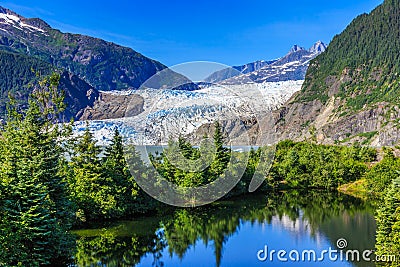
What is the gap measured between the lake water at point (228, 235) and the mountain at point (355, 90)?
296 ft

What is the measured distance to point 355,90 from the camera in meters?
158

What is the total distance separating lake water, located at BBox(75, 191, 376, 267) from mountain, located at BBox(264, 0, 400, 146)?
90153 millimetres

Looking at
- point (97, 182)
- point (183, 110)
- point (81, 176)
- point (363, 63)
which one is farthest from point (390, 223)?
point (363, 63)

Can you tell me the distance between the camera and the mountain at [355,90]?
440 ft

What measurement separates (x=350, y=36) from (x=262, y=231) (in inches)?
6605

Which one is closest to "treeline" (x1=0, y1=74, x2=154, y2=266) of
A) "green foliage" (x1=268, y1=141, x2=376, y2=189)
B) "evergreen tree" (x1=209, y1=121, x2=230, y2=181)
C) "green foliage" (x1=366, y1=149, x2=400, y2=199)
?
"evergreen tree" (x1=209, y1=121, x2=230, y2=181)

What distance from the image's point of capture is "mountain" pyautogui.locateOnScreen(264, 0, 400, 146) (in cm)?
13425

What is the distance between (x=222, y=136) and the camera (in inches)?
1857

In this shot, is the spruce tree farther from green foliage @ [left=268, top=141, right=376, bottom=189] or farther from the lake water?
green foliage @ [left=268, top=141, right=376, bottom=189]

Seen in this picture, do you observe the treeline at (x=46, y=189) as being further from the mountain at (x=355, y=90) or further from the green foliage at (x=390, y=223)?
the mountain at (x=355, y=90)

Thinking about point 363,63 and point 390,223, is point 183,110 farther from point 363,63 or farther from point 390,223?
point 363,63

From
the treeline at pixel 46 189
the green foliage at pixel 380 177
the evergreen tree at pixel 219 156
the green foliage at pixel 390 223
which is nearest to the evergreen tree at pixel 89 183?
the treeline at pixel 46 189

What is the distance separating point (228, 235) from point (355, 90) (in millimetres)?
139221

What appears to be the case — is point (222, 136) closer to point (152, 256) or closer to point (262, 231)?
point (262, 231)
